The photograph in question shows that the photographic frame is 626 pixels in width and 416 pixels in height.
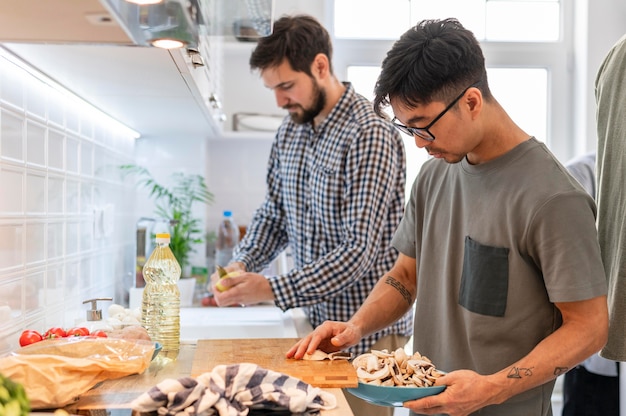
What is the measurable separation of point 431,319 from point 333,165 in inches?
26.3

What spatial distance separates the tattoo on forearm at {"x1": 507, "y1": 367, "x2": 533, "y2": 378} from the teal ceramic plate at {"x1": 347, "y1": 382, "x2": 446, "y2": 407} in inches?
4.9

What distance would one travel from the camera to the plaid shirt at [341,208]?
6.46ft

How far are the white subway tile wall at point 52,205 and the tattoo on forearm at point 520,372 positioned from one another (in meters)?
0.98

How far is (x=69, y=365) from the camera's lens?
1.14m

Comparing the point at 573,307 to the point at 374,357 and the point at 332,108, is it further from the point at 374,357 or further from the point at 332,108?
the point at 332,108

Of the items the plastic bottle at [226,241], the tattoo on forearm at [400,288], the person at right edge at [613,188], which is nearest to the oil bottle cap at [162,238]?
the tattoo on forearm at [400,288]

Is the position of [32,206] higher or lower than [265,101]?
lower

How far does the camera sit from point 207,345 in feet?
4.86

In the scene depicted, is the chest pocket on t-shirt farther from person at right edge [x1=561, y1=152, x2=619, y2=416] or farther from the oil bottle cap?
person at right edge [x1=561, y1=152, x2=619, y2=416]

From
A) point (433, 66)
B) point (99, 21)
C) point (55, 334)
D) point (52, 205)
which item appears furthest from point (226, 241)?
point (99, 21)

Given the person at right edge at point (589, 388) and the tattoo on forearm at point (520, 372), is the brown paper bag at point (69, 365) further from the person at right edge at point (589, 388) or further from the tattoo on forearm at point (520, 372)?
the person at right edge at point (589, 388)

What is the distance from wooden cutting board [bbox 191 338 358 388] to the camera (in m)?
1.26

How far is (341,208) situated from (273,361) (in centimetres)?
80

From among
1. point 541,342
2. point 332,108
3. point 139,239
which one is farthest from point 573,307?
point 139,239
